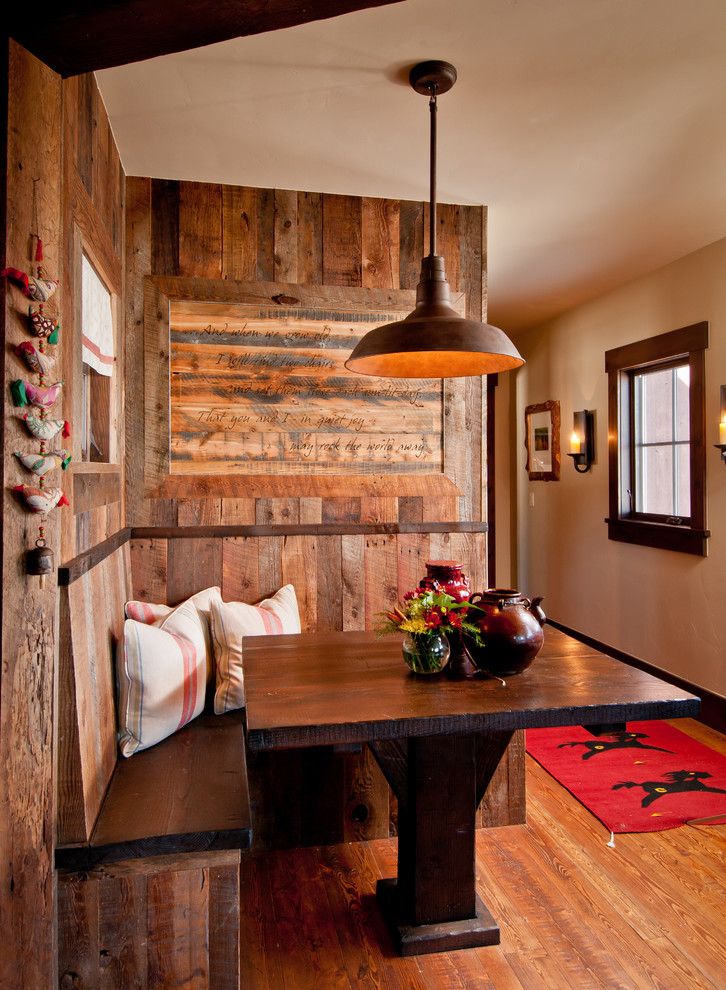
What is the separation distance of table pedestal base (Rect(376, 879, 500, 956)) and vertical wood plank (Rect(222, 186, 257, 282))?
2.23 m

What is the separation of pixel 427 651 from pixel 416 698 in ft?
0.55

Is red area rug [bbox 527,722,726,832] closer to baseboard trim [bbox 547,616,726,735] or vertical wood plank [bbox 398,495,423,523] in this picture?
baseboard trim [bbox 547,616,726,735]

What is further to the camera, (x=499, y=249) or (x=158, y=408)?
(x=499, y=249)

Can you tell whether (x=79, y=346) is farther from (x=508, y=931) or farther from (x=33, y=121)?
(x=508, y=931)

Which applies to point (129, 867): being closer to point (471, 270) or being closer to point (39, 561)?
point (39, 561)

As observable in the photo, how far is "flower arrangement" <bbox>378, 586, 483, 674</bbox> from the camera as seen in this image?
1.83 metres

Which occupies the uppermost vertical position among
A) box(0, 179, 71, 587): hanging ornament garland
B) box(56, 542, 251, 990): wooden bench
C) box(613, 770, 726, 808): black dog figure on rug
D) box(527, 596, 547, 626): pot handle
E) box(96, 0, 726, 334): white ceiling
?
box(96, 0, 726, 334): white ceiling

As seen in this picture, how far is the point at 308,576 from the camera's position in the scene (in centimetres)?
274

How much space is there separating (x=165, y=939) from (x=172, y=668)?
2.34 ft

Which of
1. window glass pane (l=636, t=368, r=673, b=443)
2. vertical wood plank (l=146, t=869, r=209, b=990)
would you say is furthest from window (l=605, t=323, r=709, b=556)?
vertical wood plank (l=146, t=869, r=209, b=990)

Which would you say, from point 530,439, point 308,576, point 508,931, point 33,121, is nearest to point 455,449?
point 308,576

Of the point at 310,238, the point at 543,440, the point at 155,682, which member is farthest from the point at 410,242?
the point at 543,440

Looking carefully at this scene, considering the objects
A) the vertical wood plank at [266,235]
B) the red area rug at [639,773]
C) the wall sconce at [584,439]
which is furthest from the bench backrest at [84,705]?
the wall sconce at [584,439]

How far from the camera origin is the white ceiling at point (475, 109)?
180 cm
